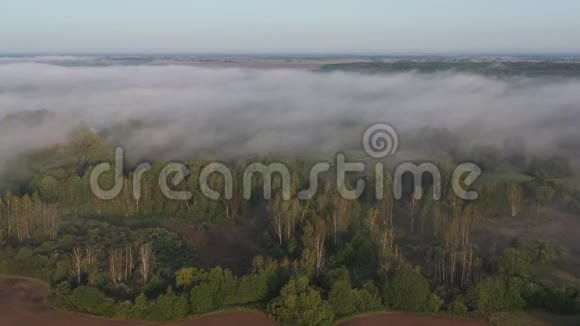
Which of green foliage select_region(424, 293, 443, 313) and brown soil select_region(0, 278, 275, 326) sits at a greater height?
green foliage select_region(424, 293, 443, 313)

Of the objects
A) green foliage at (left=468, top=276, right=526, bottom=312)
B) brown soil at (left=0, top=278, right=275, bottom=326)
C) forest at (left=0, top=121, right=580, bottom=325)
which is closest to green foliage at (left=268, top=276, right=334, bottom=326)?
forest at (left=0, top=121, right=580, bottom=325)

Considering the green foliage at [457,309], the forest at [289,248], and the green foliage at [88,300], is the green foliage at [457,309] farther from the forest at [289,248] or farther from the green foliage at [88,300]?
the green foliage at [88,300]

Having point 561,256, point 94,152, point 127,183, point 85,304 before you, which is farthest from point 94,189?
point 561,256

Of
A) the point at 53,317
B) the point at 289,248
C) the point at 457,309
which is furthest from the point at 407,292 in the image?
the point at 53,317

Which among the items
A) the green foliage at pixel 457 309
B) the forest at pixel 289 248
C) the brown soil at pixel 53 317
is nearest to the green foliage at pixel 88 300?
the forest at pixel 289 248

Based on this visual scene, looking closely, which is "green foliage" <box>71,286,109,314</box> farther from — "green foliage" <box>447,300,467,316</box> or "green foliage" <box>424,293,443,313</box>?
"green foliage" <box>447,300,467,316</box>

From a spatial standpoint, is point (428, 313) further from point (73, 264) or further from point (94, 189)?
point (94, 189)
